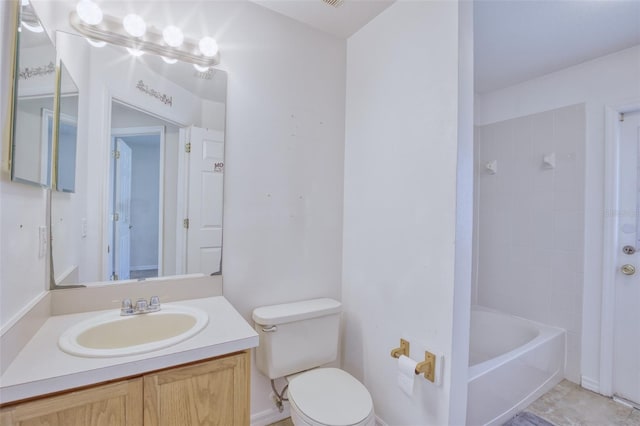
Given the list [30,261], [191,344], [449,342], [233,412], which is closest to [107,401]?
[191,344]

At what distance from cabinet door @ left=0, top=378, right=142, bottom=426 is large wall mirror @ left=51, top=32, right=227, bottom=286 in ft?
1.95

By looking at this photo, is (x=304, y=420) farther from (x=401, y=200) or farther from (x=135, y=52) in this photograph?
(x=135, y=52)

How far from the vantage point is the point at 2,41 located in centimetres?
81

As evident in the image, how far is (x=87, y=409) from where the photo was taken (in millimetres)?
854

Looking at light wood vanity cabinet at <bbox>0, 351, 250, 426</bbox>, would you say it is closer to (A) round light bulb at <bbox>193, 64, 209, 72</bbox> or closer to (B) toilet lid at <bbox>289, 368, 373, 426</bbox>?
(B) toilet lid at <bbox>289, 368, 373, 426</bbox>

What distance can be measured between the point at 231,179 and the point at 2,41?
94cm

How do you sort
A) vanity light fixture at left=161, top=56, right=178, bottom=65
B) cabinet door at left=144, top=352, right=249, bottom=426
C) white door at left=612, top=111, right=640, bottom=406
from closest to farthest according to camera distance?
cabinet door at left=144, top=352, right=249, bottom=426 → vanity light fixture at left=161, top=56, right=178, bottom=65 → white door at left=612, top=111, right=640, bottom=406

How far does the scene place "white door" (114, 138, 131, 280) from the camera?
1350mm

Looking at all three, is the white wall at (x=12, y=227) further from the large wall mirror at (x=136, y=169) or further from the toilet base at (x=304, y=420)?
the toilet base at (x=304, y=420)

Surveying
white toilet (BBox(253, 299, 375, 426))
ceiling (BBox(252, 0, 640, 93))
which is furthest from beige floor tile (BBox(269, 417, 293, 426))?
ceiling (BBox(252, 0, 640, 93))

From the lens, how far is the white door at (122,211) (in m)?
1.35

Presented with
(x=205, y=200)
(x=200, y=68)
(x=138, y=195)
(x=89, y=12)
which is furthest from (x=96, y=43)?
(x=205, y=200)

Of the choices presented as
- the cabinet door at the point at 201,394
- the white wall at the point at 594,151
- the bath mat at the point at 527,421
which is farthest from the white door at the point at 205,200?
the white wall at the point at 594,151

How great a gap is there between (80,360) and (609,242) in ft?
9.79
